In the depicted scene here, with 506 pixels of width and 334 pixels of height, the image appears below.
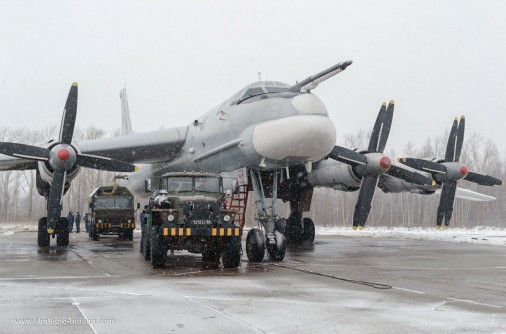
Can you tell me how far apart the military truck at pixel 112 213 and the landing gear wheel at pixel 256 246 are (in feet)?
43.1

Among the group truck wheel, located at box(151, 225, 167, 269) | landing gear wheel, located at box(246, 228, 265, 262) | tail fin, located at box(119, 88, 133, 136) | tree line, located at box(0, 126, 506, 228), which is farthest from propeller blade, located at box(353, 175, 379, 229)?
tree line, located at box(0, 126, 506, 228)

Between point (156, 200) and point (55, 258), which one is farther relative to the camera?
point (55, 258)

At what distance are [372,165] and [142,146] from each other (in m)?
7.39

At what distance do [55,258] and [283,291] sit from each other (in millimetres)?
8058

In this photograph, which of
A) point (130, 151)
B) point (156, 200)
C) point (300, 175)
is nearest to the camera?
point (156, 200)

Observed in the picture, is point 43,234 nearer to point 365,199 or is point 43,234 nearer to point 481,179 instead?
point 365,199

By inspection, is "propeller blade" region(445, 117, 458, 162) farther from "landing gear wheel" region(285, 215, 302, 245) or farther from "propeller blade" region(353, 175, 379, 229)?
"landing gear wheel" region(285, 215, 302, 245)

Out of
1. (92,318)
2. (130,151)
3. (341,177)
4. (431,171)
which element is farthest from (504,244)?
(92,318)

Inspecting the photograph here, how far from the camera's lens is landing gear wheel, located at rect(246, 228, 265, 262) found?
1269 cm

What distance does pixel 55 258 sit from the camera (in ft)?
45.8

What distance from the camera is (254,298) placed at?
7203 millimetres

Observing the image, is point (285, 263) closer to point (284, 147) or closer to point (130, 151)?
point (284, 147)

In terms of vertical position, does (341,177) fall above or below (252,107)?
below

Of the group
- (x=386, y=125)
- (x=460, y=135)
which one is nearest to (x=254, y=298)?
(x=386, y=125)
